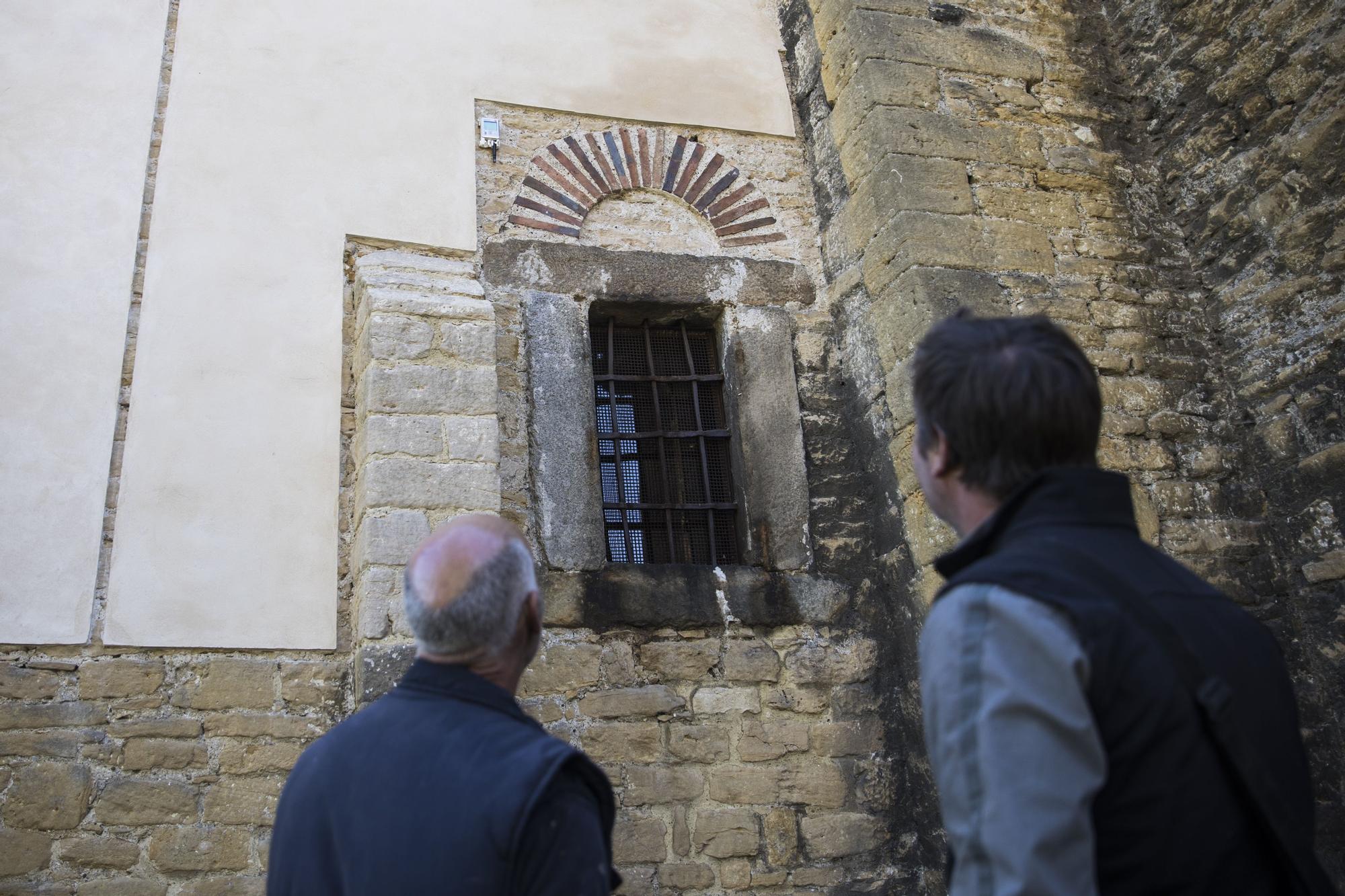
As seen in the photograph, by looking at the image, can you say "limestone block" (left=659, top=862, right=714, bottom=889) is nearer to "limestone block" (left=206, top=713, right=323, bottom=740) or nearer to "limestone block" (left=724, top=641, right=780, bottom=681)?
"limestone block" (left=724, top=641, right=780, bottom=681)

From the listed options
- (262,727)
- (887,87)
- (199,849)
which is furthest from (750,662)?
(887,87)

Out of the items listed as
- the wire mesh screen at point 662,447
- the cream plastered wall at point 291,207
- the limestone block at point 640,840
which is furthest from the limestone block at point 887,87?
the limestone block at point 640,840

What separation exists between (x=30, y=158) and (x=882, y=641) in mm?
3542

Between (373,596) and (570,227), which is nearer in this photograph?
(373,596)

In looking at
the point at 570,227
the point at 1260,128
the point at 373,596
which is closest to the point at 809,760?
the point at 373,596

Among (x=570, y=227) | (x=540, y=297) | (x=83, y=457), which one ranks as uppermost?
(x=570, y=227)

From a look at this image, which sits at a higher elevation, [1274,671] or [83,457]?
[83,457]

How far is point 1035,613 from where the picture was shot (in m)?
1.17

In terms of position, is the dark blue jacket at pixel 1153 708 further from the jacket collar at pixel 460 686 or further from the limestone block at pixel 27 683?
the limestone block at pixel 27 683

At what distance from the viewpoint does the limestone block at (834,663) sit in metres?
3.92

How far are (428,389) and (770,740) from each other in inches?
67.7

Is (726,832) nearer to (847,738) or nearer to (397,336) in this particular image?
(847,738)

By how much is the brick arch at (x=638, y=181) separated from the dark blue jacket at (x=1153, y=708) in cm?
334

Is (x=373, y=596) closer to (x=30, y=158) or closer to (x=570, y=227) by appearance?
(x=570, y=227)
